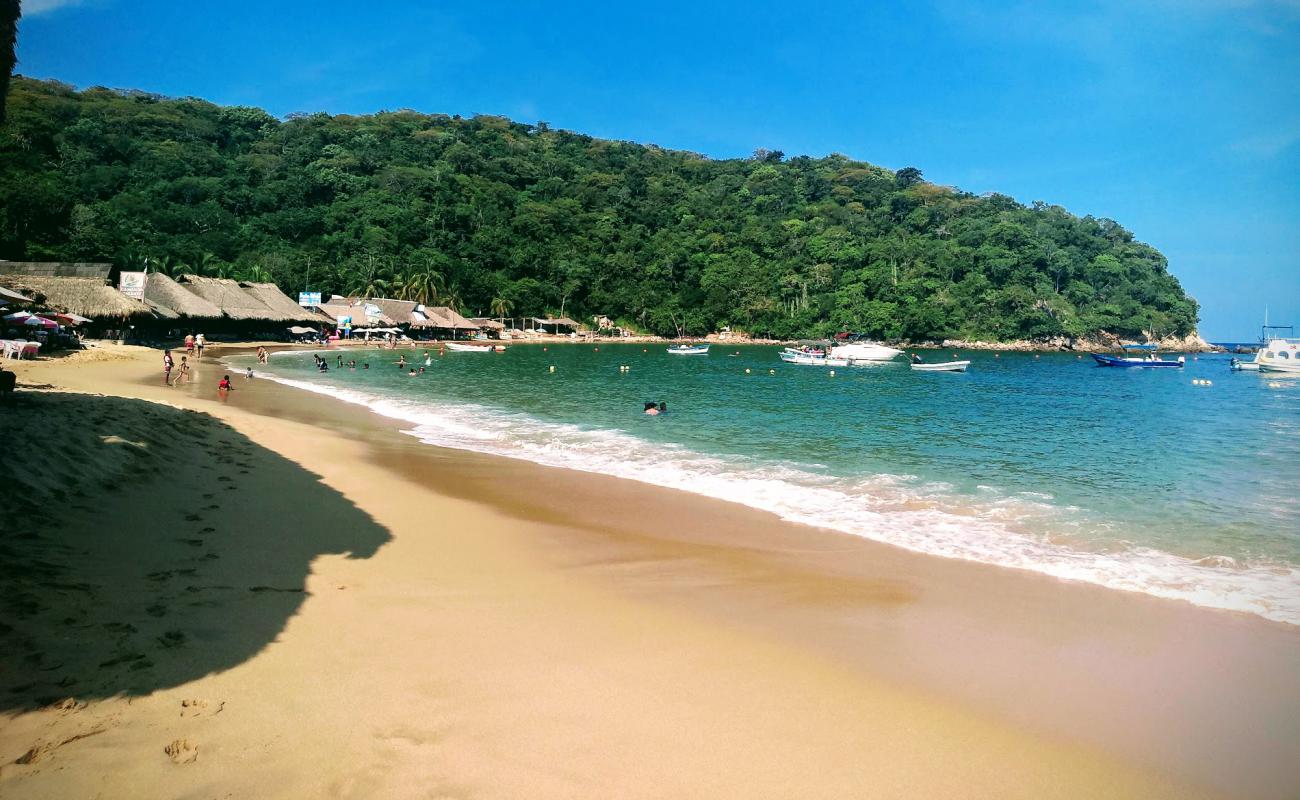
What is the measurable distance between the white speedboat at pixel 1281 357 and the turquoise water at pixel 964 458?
2966 centimetres

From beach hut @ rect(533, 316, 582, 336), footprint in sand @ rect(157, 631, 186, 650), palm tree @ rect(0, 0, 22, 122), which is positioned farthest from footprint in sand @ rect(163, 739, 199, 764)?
beach hut @ rect(533, 316, 582, 336)

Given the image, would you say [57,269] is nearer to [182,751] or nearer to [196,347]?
[196,347]

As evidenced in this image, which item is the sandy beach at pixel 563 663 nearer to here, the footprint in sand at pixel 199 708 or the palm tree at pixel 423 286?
the footprint in sand at pixel 199 708

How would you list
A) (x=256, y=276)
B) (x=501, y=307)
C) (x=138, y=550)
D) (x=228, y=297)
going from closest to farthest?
(x=138, y=550), (x=228, y=297), (x=256, y=276), (x=501, y=307)

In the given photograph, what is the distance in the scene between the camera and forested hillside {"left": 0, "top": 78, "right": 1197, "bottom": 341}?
85312 millimetres

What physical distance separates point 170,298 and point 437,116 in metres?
120

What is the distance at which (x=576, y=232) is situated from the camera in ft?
365

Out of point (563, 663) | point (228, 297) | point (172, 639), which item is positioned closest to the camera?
point (172, 639)

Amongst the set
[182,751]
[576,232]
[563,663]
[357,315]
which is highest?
[576,232]

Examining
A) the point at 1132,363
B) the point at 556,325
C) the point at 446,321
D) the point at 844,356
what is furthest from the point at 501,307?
the point at 1132,363

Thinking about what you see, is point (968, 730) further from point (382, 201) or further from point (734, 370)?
point (382, 201)

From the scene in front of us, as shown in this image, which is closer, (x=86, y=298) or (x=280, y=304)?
(x=86, y=298)

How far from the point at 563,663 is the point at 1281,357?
74.5 metres

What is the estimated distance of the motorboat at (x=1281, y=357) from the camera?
54.9 metres
